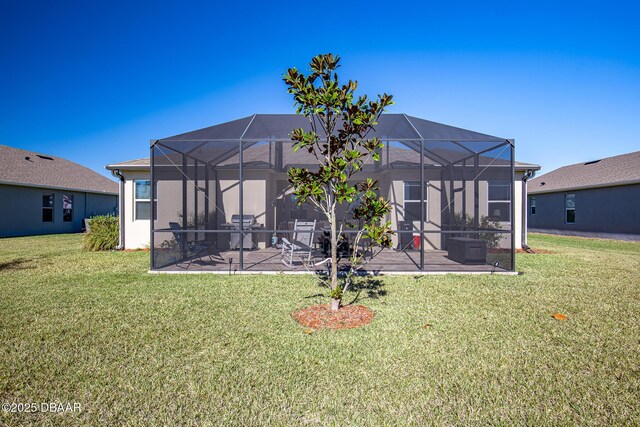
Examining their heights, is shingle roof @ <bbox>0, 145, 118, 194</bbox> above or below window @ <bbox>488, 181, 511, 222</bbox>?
above

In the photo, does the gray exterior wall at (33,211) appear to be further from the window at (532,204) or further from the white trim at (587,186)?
the window at (532,204)

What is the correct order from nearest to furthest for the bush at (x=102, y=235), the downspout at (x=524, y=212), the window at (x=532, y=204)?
the bush at (x=102, y=235) < the downspout at (x=524, y=212) < the window at (x=532, y=204)

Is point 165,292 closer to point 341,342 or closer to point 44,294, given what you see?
point 44,294

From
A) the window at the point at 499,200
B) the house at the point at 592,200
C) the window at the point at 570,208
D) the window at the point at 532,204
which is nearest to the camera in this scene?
the window at the point at 499,200

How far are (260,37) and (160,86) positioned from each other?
13.5 ft

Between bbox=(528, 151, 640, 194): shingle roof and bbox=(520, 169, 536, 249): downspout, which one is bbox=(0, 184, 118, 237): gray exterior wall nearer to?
bbox=(520, 169, 536, 249): downspout

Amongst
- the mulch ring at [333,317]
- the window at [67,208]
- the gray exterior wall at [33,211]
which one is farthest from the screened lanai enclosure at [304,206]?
the window at [67,208]

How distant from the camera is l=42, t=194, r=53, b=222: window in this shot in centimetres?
1606

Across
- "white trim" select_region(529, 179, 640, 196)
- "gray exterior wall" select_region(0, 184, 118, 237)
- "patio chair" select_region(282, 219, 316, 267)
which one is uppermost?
"white trim" select_region(529, 179, 640, 196)

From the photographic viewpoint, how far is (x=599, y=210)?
14.5 meters

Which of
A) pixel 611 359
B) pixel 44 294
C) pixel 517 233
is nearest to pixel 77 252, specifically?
pixel 44 294

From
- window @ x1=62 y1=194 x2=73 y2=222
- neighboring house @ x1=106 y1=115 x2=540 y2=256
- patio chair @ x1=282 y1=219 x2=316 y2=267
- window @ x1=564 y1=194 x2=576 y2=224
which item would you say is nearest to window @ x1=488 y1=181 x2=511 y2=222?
neighboring house @ x1=106 y1=115 x2=540 y2=256

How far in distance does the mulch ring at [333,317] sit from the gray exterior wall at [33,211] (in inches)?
675

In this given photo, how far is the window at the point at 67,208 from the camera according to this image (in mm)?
17061
